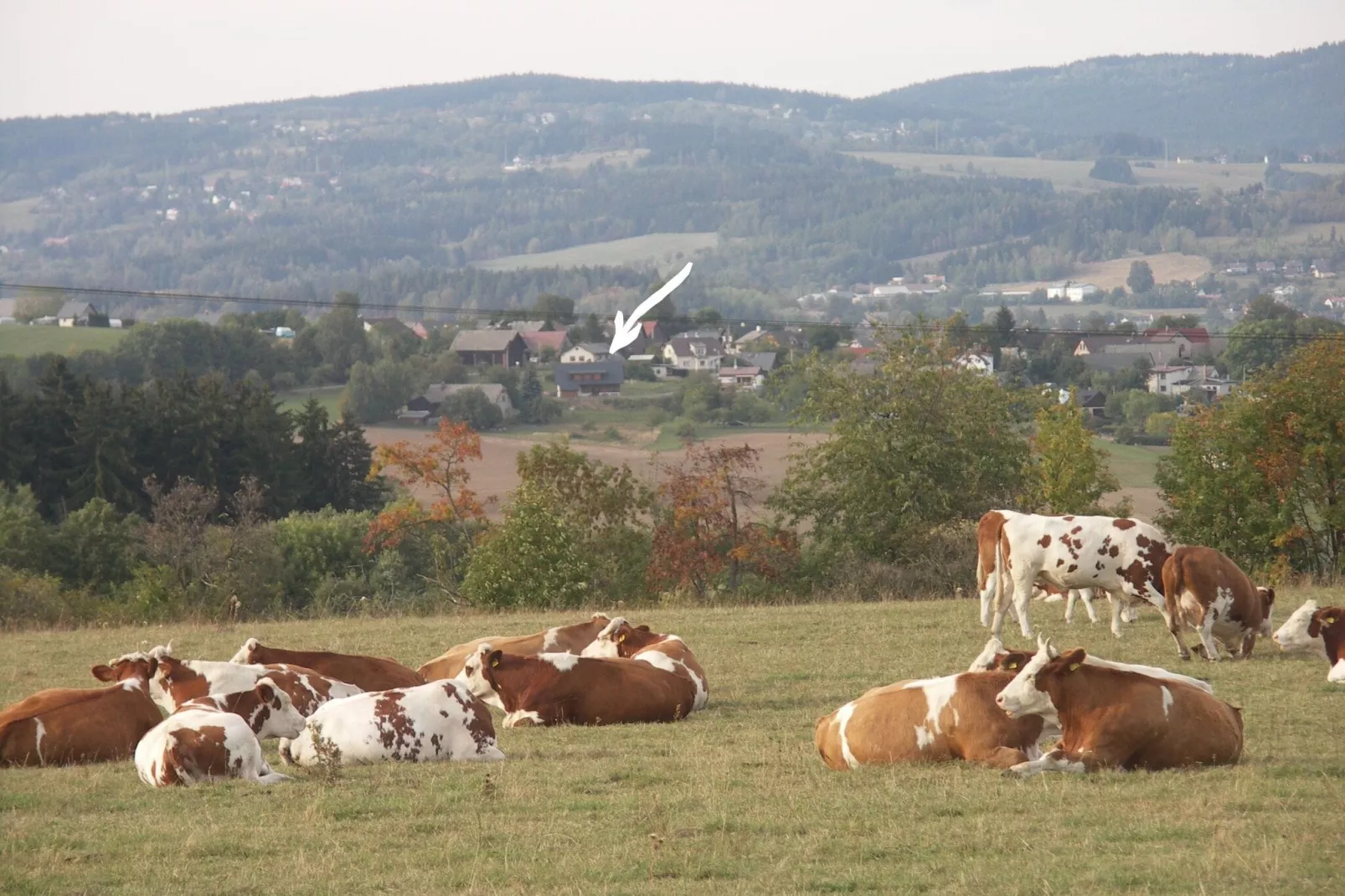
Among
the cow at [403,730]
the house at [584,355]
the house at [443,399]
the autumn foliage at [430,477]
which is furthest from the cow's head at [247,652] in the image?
the house at [584,355]

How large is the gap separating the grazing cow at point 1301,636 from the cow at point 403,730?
857 centimetres

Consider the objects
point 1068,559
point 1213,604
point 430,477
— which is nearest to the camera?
point 1213,604

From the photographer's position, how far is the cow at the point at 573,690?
14.5m

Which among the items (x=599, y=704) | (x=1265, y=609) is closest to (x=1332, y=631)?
(x=1265, y=609)

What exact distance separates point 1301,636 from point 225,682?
418 inches

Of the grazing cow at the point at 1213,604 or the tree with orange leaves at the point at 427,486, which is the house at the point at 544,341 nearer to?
the tree with orange leaves at the point at 427,486

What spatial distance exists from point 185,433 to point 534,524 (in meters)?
41.5

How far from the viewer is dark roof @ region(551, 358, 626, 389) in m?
139

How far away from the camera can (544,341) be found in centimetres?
16775

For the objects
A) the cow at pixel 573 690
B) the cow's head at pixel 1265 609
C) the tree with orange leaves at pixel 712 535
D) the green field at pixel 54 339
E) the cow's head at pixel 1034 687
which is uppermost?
the cow's head at pixel 1034 687

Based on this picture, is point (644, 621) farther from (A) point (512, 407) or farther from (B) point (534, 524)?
(A) point (512, 407)

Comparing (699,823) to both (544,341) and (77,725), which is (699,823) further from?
(544,341)

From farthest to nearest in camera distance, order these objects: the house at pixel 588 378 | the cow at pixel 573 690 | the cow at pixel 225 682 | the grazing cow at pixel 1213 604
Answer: the house at pixel 588 378
the grazing cow at pixel 1213 604
the cow at pixel 573 690
the cow at pixel 225 682

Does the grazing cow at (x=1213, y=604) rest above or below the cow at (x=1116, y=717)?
below
